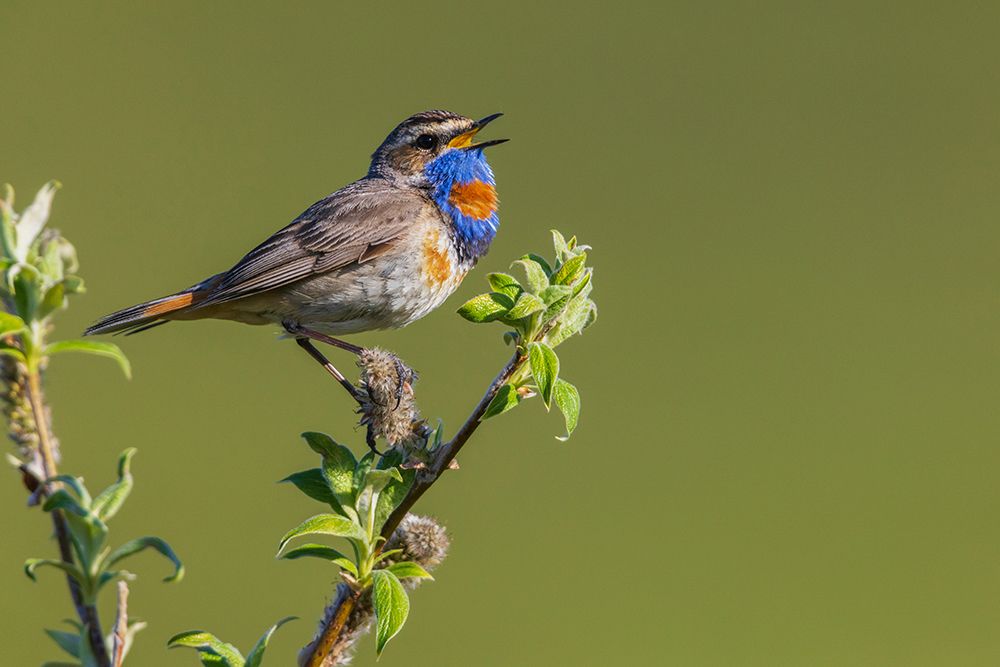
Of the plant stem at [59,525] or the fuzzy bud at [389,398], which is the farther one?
the fuzzy bud at [389,398]

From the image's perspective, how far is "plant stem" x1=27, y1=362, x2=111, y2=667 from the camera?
1.20 meters

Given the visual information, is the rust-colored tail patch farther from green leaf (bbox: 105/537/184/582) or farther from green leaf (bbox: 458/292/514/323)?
green leaf (bbox: 105/537/184/582)

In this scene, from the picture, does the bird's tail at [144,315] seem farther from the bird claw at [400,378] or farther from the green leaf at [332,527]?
the green leaf at [332,527]

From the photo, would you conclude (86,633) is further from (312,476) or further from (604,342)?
(604,342)

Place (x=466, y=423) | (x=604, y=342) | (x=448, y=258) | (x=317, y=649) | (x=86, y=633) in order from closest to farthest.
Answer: (x=86, y=633) < (x=317, y=649) < (x=466, y=423) < (x=448, y=258) < (x=604, y=342)

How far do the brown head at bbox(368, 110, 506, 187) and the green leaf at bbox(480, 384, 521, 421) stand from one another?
9.47 ft

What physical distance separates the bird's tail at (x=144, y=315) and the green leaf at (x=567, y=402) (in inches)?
90.3

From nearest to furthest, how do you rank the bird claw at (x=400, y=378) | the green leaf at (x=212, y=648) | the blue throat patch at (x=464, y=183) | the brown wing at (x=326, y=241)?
1. the green leaf at (x=212, y=648)
2. the bird claw at (x=400, y=378)
3. the brown wing at (x=326, y=241)
4. the blue throat patch at (x=464, y=183)

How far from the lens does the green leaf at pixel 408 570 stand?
1713 millimetres

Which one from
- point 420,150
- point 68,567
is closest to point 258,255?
point 420,150

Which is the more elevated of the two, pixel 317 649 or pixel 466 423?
pixel 466 423

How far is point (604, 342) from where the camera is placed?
10.5 meters

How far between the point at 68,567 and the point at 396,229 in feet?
10.4

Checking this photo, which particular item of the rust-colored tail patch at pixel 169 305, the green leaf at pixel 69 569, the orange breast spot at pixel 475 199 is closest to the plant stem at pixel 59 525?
the green leaf at pixel 69 569
